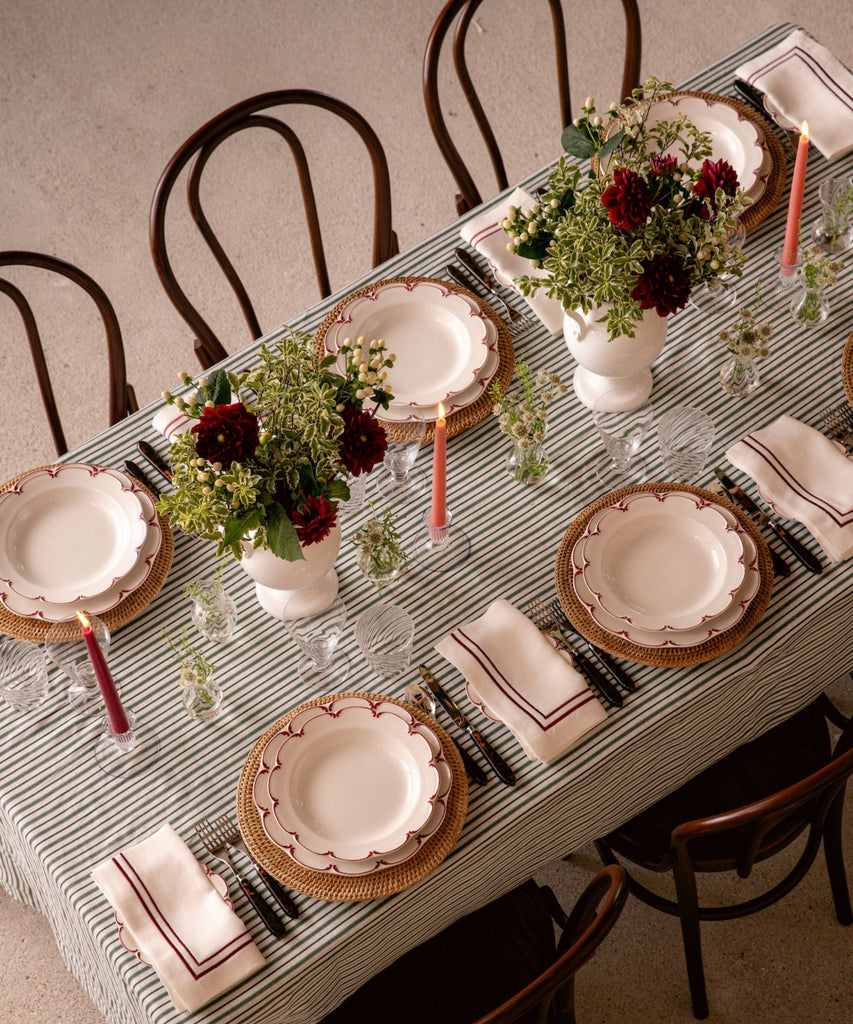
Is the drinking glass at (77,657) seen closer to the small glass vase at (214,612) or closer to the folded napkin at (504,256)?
the small glass vase at (214,612)

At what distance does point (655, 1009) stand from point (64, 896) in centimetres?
130

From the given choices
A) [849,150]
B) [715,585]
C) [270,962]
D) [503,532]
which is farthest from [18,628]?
[849,150]

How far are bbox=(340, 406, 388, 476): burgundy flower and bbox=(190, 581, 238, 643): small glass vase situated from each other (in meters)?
0.38

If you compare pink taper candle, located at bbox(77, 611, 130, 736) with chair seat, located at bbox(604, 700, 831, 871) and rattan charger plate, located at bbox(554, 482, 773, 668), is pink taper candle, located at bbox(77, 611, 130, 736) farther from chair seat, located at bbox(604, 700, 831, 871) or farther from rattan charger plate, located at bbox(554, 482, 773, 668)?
chair seat, located at bbox(604, 700, 831, 871)

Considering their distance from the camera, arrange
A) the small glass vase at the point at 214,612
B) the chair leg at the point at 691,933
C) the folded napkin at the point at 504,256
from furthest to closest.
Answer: the folded napkin at the point at 504,256
the chair leg at the point at 691,933
the small glass vase at the point at 214,612

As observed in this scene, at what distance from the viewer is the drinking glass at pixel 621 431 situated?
6.29 ft

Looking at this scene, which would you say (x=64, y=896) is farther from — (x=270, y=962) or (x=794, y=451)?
(x=794, y=451)

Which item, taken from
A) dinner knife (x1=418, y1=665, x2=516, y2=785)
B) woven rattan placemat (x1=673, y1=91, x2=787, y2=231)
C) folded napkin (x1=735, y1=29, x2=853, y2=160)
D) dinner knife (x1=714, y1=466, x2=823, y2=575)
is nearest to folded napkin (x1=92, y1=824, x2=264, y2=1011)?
dinner knife (x1=418, y1=665, x2=516, y2=785)

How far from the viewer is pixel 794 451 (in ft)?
6.20

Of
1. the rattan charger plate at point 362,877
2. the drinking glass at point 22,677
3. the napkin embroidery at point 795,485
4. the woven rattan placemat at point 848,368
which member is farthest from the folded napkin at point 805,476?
the drinking glass at point 22,677

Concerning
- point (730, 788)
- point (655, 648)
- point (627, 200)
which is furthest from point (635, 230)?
point (730, 788)

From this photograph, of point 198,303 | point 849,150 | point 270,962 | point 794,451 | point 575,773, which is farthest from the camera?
point 198,303

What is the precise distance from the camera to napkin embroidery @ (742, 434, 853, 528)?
1.81 m

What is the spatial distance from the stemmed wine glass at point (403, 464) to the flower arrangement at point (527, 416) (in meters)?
0.14
